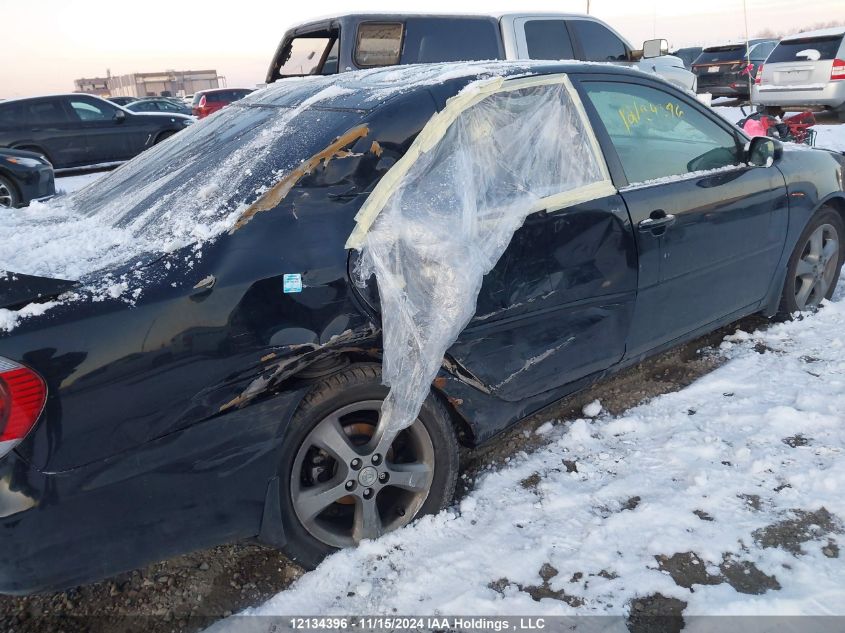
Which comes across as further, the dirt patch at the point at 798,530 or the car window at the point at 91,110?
the car window at the point at 91,110

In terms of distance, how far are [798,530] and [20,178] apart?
9.68 m

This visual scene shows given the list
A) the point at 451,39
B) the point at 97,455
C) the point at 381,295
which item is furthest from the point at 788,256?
the point at 451,39

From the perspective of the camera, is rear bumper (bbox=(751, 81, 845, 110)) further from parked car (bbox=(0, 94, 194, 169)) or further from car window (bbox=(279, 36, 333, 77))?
parked car (bbox=(0, 94, 194, 169))

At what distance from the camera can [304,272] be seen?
212 centimetres

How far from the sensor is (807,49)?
1241 cm

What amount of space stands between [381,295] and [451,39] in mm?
5803

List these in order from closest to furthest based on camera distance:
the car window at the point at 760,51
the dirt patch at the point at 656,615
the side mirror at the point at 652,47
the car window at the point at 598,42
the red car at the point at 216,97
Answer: the dirt patch at the point at 656,615, the car window at the point at 598,42, the side mirror at the point at 652,47, the car window at the point at 760,51, the red car at the point at 216,97

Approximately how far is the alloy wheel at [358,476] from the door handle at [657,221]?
1.35m

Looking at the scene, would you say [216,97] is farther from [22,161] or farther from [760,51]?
[760,51]

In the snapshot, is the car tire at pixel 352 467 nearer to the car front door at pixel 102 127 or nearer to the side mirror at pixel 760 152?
the side mirror at pixel 760 152

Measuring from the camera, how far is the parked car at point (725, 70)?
15.6m

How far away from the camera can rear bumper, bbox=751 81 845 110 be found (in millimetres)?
11883

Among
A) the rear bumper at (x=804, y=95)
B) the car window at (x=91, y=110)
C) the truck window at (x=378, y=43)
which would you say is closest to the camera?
the truck window at (x=378, y=43)

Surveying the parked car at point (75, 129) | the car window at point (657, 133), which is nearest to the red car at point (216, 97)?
the parked car at point (75, 129)
